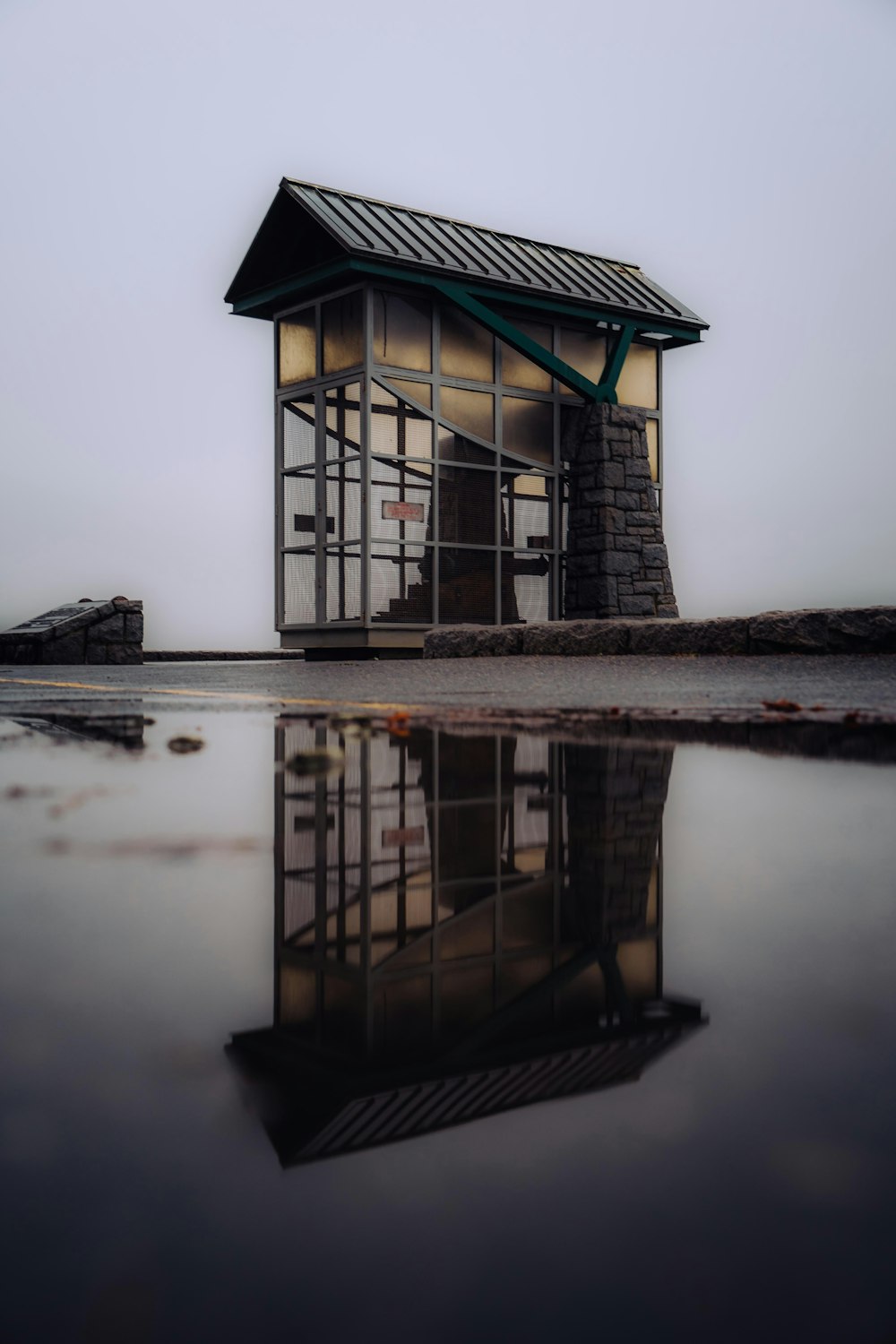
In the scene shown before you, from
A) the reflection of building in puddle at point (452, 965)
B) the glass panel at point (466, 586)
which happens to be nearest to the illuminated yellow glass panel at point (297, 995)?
the reflection of building in puddle at point (452, 965)

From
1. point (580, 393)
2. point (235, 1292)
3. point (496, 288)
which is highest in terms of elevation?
point (496, 288)

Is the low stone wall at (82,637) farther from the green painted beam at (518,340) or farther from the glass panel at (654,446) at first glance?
the glass panel at (654,446)

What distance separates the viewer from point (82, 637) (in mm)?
17438

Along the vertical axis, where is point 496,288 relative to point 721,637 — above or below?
above

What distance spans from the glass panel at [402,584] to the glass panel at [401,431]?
4.46 feet

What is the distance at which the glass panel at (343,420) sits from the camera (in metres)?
15.6

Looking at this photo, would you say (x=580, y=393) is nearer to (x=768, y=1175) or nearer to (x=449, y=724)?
(x=449, y=724)

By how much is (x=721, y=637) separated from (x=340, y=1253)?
8.44 m

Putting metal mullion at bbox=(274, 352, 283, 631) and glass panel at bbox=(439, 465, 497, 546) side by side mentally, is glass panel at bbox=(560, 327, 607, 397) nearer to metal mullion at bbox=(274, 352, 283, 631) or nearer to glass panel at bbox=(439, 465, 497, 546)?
glass panel at bbox=(439, 465, 497, 546)

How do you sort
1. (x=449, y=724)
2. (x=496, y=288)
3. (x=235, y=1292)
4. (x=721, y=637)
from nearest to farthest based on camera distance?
(x=235, y=1292) → (x=449, y=724) → (x=721, y=637) → (x=496, y=288)

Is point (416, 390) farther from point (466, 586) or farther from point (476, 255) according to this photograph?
point (466, 586)

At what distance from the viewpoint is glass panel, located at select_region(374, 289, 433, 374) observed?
15.5m

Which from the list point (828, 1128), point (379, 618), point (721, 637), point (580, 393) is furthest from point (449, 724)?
point (580, 393)

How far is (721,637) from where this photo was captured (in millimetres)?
8641
